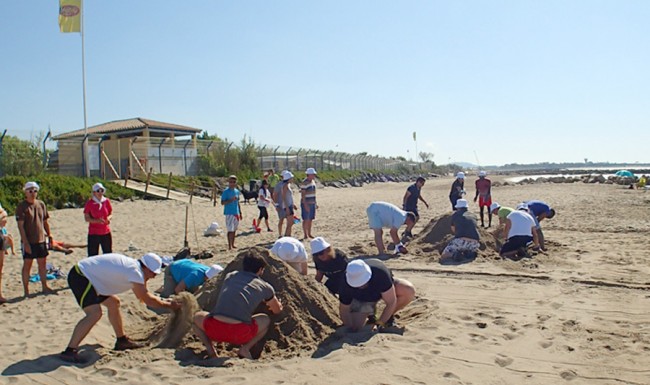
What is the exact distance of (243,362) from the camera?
482 centimetres

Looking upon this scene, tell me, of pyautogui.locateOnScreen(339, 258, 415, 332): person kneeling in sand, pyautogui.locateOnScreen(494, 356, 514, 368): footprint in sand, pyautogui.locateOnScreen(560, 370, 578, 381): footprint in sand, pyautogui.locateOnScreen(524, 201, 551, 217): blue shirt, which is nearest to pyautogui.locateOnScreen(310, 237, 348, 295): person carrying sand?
pyautogui.locateOnScreen(339, 258, 415, 332): person kneeling in sand

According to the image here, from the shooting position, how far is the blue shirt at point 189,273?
698 cm

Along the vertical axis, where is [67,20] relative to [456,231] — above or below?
above

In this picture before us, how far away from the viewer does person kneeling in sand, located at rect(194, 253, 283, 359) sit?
488 centimetres

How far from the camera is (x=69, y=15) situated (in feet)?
88.4

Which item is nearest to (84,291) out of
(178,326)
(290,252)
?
(178,326)

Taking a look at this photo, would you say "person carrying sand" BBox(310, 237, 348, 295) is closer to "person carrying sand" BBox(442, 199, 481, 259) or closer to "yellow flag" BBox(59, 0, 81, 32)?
"person carrying sand" BBox(442, 199, 481, 259)

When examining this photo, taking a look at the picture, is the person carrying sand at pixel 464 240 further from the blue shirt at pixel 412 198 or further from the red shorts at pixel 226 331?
the red shorts at pixel 226 331

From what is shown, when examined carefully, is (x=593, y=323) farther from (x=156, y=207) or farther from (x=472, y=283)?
(x=156, y=207)

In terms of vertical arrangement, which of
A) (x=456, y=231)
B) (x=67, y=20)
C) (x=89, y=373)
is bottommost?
(x=89, y=373)

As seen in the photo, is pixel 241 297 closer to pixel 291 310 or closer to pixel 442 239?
pixel 291 310

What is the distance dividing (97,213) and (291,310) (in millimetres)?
A: 4093

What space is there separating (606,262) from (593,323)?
11.9 ft

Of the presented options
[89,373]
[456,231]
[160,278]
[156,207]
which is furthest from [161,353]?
[156,207]
